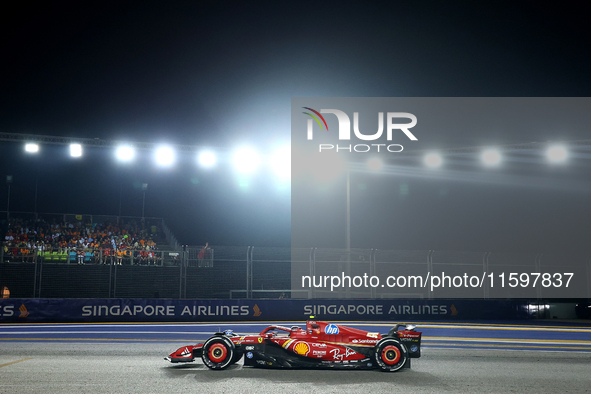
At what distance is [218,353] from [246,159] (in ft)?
54.8

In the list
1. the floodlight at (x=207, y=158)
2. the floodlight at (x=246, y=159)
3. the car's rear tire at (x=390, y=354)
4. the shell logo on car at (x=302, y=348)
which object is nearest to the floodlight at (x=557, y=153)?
the floodlight at (x=246, y=159)

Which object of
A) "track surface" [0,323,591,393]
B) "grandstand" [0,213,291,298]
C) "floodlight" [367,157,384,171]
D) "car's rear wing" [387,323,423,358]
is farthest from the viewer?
"floodlight" [367,157,384,171]

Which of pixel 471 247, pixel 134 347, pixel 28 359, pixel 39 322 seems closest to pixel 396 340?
pixel 134 347

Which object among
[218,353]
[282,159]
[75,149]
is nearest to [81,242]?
[75,149]

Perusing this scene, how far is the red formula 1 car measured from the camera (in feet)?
27.9

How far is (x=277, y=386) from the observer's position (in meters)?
7.31

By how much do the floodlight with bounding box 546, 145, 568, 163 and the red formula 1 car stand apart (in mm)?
19217

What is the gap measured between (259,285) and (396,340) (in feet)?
44.8

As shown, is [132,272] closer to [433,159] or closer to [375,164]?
[375,164]

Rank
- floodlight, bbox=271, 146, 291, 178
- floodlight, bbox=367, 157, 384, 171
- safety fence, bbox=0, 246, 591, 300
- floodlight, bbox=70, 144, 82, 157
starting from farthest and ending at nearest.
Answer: floodlight, bbox=367, 157, 384, 171, floodlight, bbox=271, 146, 291, 178, floodlight, bbox=70, 144, 82, 157, safety fence, bbox=0, 246, 591, 300

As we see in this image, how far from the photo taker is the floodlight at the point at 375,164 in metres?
25.7

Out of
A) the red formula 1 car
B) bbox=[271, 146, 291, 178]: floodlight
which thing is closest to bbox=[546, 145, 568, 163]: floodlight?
bbox=[271, 146, 291, 178]: floodlight

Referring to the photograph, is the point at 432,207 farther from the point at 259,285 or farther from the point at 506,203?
the point at 259,285

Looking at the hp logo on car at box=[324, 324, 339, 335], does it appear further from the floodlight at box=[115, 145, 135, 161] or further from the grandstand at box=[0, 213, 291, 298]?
the floodlight at box=[115, 145, 135, 161]
